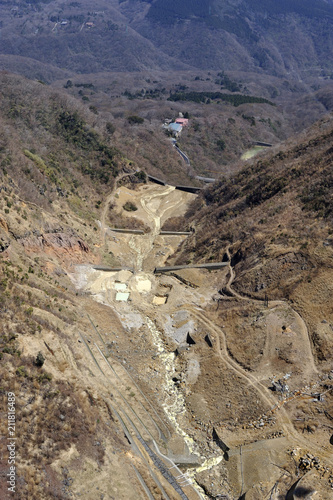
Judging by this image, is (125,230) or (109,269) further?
(125,230)

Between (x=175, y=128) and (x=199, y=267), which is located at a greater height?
(x=199, y=267)

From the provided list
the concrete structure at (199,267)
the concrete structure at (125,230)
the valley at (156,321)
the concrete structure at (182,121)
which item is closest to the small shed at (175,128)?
the concrete structure at (182,121)

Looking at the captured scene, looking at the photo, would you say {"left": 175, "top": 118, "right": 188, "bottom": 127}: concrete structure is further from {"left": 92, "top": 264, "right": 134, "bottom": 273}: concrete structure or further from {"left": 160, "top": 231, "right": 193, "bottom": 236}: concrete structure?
{"left": 92, "top": 264, "right": 134, "bottom": 273}: concrete structure

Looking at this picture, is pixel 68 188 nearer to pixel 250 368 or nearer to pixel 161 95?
pixel 250 368

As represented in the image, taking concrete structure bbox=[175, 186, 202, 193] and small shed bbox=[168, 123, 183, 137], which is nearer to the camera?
concrete structure bbox=[175, 186, 202, 193]

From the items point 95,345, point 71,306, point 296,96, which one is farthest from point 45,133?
point 296,96

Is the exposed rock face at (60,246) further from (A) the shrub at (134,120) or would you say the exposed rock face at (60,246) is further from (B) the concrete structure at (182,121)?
(B) the concrete structure at (182,121)

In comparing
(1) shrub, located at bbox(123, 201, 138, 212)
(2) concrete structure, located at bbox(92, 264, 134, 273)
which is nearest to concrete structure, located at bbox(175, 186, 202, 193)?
(1) shrub, located at bbox(123, 201, 138, 212)

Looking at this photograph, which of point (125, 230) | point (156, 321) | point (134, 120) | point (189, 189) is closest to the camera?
point (156, 321)

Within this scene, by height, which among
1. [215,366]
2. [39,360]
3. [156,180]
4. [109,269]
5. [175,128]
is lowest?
[156,180]

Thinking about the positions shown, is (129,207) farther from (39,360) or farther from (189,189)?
(39,360)

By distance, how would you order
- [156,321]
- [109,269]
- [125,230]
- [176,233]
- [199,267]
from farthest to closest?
[176,233]
[125,230]
[109,269]
[199,267]
[156,321]

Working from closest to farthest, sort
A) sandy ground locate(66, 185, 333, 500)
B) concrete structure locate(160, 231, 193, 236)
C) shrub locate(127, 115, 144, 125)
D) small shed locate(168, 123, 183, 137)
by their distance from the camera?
sandy ground locate(66, 185, 333, 500) → concrete structure locate(160, 231, 193, 236) → shrub locate(127, 115, 144, 125) → small shed locate(168, 123, 183, 137)

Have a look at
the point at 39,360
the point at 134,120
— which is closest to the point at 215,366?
the point at 39,360
